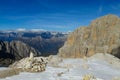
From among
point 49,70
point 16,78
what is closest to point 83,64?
point 49,70

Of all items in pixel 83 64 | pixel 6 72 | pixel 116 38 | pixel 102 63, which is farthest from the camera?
pixel 116 38

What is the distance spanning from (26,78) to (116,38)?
174663 millimetres

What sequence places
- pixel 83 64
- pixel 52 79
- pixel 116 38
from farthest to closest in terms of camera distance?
pixel 116 38 < pixel 83 64 < pixel 52 79

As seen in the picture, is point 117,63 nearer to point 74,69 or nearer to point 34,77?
point 74,69

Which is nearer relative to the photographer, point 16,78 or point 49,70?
point 16,78

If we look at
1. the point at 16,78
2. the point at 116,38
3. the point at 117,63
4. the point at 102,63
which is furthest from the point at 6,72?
the point at 116,38

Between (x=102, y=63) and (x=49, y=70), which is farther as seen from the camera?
(x=102, y=63)

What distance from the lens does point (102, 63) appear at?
128ft

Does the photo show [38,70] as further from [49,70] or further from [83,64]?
[83,64]

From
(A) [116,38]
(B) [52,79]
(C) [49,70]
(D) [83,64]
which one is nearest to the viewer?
(B) [52,79]

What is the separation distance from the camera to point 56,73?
29609mm

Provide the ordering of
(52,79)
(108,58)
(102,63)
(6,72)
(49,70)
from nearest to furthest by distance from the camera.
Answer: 1. (52,79)
2. (6,72)
3. (49,70)
4. (102,63)
5. (108,58)

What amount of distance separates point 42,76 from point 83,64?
950cm

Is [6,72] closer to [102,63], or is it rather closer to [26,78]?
[26,78]
